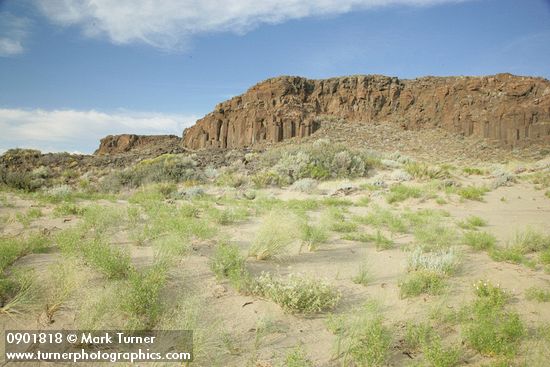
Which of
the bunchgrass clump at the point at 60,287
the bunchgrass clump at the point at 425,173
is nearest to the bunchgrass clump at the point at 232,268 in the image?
the bunchgrass clump at the point at 60,287

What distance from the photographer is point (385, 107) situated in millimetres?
48562

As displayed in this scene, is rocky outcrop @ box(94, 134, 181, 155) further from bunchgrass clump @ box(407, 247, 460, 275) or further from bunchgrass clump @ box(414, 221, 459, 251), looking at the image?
bunchgrass clump @ box(407, 247, 460, 275)

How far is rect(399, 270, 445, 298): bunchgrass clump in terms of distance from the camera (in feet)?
13.7

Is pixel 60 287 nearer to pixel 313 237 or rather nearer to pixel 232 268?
pixel 232 268

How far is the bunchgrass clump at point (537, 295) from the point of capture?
13.3 feet

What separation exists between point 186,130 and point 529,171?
153 ft

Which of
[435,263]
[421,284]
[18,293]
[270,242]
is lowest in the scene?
[421,284]

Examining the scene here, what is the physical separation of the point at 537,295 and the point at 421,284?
1309mm

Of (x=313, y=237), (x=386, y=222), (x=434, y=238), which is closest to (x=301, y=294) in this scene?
(x=313, y=237)

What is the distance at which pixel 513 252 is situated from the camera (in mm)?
5340

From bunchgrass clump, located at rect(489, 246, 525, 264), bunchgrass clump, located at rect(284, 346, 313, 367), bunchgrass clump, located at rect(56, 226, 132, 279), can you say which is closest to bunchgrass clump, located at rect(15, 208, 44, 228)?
bunchgrass clump, located at rect(56, 226, 132, 279)

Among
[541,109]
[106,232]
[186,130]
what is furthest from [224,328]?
[186,130]

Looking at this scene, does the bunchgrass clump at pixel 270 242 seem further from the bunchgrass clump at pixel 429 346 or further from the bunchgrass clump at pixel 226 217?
the bunchgrass clump at pixel 429 346

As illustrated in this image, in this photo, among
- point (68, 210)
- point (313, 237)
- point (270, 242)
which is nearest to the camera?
point (270, 242)
